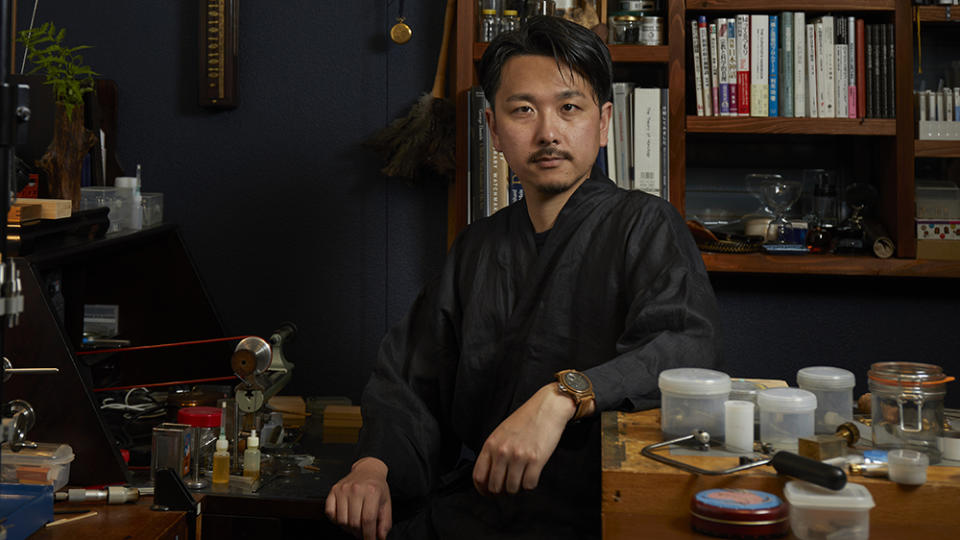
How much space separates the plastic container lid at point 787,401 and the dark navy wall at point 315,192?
1522 mm

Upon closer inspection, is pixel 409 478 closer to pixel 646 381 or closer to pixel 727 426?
pixel 646 381

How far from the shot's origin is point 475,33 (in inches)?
102

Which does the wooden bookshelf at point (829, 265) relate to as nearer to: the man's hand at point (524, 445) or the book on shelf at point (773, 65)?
the book on shelf at point (773, 65)

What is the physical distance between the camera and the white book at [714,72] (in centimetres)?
250

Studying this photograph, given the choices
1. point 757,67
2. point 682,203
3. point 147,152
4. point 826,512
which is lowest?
point 826,512

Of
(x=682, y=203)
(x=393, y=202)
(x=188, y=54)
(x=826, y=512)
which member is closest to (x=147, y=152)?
(x=188, y=54)

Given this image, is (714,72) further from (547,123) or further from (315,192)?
(315,192)

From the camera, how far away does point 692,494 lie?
43.9 inches

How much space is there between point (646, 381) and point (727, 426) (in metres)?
0.34

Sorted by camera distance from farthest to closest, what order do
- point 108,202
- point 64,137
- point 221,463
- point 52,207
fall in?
1. point 108,202
2. point 64,137
3. point 52,207
4. point 221,463

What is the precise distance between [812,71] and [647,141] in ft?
1.47

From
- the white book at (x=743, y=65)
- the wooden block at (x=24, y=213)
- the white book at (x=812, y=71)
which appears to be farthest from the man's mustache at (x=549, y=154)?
the wooden block at (x=24, y=213)

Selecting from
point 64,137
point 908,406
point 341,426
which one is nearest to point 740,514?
point 908,406

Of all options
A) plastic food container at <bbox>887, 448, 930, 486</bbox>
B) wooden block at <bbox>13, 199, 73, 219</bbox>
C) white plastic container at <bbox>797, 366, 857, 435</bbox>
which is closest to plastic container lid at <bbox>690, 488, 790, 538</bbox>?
plastic food container at <bbox>887, 448, 930, 486</bbox>
